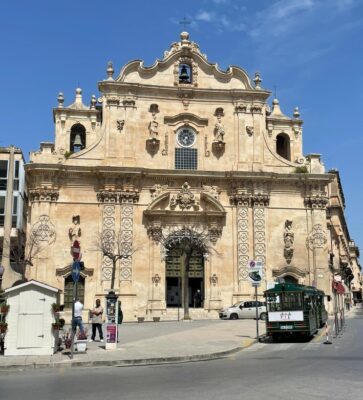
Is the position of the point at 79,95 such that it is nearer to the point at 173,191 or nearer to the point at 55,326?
the point at 173,191

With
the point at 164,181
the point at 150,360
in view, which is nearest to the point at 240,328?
the point at 150,360

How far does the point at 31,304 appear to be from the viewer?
18641 mm

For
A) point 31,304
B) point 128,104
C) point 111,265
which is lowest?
point 31,304

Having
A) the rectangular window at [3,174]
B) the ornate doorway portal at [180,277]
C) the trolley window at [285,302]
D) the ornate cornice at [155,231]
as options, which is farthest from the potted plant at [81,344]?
the rectangular window at [3,174]

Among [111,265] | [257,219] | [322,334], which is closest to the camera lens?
Answer: [322,334]

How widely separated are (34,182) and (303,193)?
21787 mm

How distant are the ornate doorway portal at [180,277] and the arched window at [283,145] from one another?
13.2m

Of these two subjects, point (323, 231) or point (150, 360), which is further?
point (323, 231)

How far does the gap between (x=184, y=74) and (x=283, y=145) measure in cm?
1132

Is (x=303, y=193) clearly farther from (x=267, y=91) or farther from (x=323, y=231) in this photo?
(x=267, y=91)

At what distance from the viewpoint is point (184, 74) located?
48.1 metres

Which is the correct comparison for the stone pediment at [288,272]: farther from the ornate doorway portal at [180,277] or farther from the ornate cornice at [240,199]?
the ornate doorway portal at [180,277]

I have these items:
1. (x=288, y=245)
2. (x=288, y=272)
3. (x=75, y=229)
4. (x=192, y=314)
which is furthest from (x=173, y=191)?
(x=288, y=272)

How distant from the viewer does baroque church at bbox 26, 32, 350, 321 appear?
43188mm
